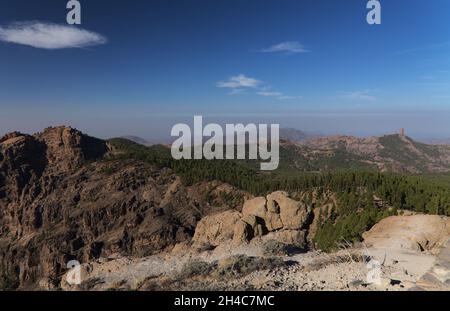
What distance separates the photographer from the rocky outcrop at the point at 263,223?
151 feet

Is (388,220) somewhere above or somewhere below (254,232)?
→ above

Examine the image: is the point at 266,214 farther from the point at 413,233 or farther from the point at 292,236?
the point at 413,233

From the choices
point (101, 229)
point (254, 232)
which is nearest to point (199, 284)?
point (254, 232)

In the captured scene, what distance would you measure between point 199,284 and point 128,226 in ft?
202

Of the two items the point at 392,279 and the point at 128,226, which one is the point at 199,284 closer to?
the point at 392,279

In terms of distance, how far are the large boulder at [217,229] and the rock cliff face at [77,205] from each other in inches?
678

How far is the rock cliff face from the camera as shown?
7600 centimetres

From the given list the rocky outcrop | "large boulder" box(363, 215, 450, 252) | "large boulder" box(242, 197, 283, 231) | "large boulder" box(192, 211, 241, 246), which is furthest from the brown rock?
"large boulder" box(363, 215, 450, 252)

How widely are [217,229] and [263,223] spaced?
6.35 meters

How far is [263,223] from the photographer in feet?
164

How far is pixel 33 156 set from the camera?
358ft

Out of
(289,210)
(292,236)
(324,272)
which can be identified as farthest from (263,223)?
(324,272)

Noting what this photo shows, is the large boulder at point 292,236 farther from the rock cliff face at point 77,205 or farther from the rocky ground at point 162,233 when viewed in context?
the rock cliff face at point 77,205

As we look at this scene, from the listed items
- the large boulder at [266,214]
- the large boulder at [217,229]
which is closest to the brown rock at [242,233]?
the large boulder at [217,229]
